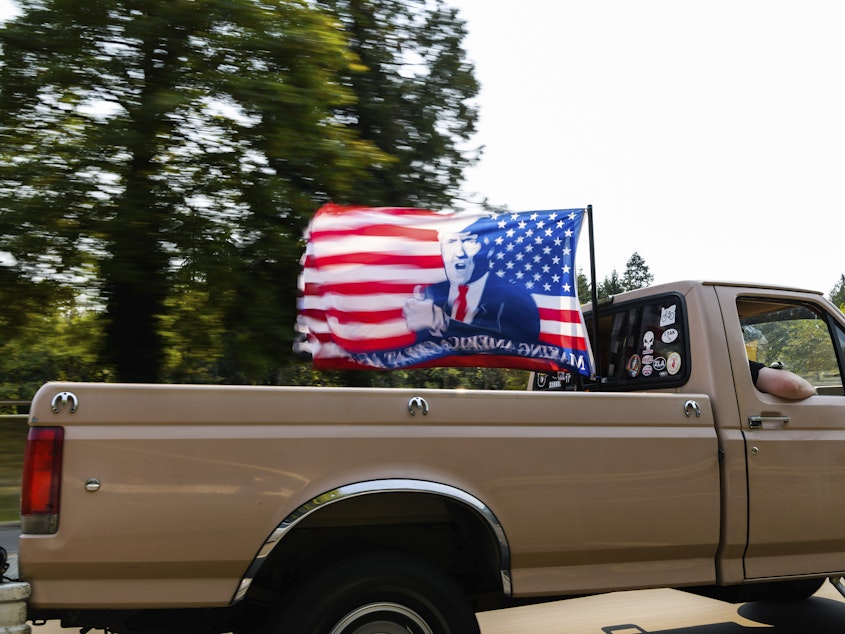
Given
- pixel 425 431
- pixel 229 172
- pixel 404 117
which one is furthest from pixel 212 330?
pixel 425 431

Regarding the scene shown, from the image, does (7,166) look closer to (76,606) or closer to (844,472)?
(76,606)

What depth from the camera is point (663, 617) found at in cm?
536

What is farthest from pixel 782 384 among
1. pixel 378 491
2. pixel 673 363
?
pixel 378 491

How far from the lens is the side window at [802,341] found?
15.2ft

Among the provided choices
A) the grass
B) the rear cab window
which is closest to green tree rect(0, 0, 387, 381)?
the grass

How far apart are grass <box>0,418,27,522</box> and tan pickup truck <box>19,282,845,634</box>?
7.70 metres

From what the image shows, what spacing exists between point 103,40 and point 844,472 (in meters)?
9.63

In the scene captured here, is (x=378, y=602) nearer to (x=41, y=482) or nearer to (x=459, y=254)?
(x=41, y=482)

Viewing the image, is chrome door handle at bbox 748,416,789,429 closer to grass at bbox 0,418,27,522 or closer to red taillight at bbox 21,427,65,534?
red taillight at bbox 21,427,65,534

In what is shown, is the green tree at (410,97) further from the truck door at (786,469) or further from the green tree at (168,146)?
the truck door at (786,469)

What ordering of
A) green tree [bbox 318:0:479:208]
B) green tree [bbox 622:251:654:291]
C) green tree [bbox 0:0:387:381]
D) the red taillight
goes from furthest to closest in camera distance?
green tree [bbox 622:251:654:291] < green tree [bbox 318:0:479:208] < green tree [bbox 0:0:387:381] < the red taillight

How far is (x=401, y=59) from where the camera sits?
16.9 m

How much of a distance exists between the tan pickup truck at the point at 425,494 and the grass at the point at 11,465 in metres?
7.70

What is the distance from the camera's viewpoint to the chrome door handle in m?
4.05
